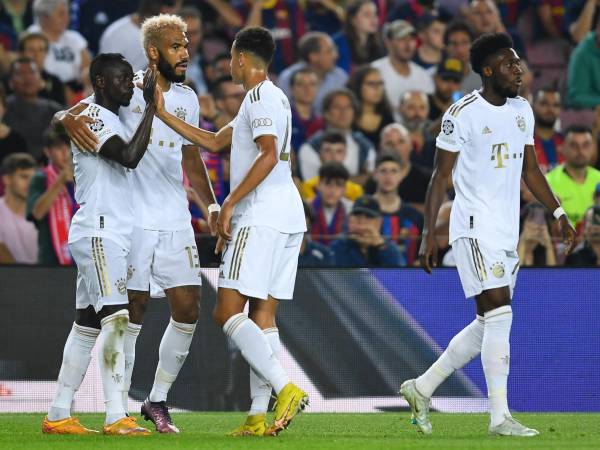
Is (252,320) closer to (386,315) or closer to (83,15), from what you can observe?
(386,315)

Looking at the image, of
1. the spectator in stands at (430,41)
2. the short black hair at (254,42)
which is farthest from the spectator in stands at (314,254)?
the spectator in stands at (430,41)

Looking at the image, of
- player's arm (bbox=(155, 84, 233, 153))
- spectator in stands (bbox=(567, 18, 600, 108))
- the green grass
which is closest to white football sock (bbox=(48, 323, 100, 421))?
the green grass

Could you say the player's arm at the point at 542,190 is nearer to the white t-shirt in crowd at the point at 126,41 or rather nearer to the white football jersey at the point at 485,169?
the white football jersey at the point at 485,169

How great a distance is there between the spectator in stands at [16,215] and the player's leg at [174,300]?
3.58 m

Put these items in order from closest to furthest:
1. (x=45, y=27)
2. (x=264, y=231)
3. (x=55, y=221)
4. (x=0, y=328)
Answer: (x=264, y=231) < (x=0, y=328) < (x=55, y=221) < (x=45, y=27)

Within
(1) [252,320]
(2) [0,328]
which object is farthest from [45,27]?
(1) [252,320]

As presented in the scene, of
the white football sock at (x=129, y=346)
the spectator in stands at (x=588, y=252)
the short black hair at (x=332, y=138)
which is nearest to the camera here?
the white football sock at (x=129, y=346)

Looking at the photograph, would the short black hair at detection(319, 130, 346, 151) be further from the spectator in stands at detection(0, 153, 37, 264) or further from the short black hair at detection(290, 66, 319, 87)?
the spectator in stands at detection(0, 153, 37, 264)

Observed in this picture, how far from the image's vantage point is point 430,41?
16609 millimetres

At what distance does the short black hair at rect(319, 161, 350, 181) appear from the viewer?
13.3 metres

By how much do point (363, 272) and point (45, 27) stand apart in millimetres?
6243

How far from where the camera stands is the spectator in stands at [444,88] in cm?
1543

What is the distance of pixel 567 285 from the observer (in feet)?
35.9

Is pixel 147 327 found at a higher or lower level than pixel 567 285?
lower
